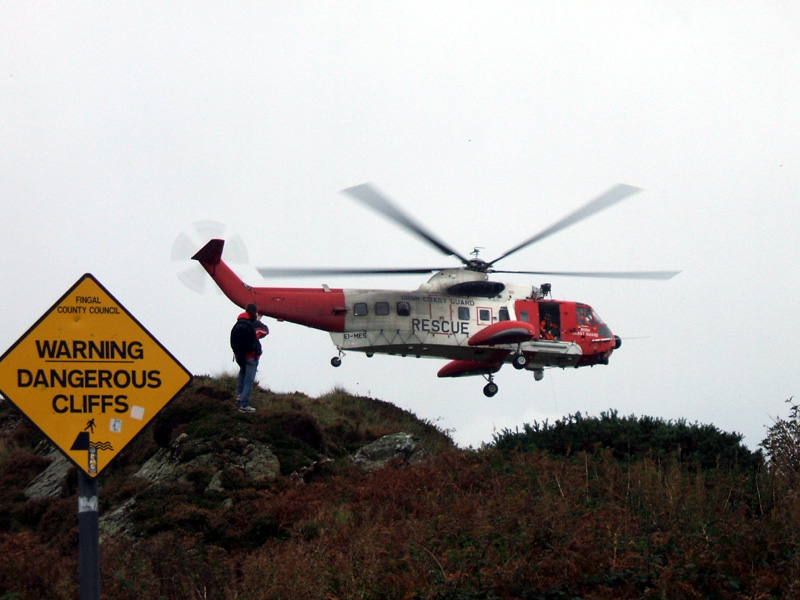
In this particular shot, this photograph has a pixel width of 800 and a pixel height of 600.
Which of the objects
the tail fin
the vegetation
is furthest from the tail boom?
the vegetation

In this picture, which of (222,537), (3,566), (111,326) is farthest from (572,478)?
(111,326)

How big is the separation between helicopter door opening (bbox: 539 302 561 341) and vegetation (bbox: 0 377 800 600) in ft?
19.3

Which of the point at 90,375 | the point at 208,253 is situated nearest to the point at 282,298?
the point at 208,253

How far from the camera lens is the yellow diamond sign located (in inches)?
249

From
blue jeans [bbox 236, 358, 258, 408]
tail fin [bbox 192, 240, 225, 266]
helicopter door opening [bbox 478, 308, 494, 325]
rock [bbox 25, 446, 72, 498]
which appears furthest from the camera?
helicopter door opening [bbox 478, 308, 494, 325]

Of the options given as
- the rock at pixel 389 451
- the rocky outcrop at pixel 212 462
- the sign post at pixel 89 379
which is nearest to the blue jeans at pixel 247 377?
the rocky outcrop at pixel 212 462

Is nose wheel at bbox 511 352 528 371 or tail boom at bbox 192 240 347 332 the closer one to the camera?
tail boom at bbox 192 240 347 332

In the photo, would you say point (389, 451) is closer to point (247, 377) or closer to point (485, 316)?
point (247, 377)

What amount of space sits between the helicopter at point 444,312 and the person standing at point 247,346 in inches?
62.4

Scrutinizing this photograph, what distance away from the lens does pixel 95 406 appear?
640cm

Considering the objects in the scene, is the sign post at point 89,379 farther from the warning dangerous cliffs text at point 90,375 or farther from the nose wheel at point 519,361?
the nose wheel at point 519,361

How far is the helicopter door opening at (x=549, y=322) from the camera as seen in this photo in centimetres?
2421

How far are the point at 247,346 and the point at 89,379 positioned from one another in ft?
40.0

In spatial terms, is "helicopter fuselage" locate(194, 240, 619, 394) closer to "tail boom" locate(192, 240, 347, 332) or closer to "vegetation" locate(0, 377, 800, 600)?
"tail boom" locate(192, 240, 347, 332)
